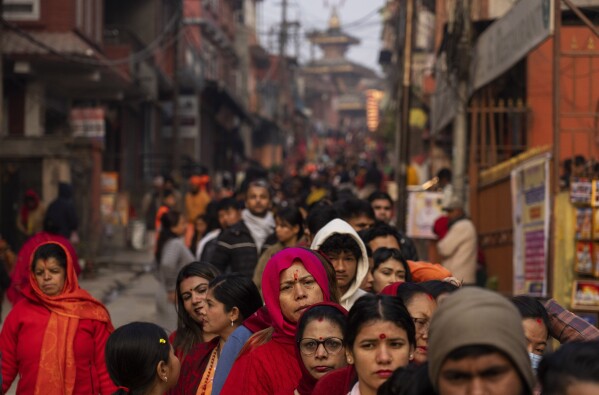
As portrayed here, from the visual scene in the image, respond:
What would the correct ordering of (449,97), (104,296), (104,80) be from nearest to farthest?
(104,296) < (449,97) < (104,80)

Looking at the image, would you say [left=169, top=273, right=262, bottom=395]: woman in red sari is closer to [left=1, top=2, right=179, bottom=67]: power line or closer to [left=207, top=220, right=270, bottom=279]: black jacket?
[left=207, top=220, right=270, bottom=279]: black jacket

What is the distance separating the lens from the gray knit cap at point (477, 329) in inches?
126

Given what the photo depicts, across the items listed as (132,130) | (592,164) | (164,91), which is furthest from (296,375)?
(164,91)

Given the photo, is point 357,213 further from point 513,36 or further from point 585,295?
point 513,36

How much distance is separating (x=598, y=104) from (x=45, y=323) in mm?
11814

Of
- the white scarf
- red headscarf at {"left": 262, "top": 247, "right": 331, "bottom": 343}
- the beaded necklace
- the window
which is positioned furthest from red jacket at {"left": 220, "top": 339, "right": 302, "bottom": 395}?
the window

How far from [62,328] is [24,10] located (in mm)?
19872

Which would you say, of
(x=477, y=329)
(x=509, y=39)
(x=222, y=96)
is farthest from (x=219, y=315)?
(x=222, y=96)

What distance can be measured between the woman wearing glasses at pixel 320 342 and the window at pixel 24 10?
22154mm

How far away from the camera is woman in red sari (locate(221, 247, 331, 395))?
5527 mm

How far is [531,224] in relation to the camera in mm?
14016

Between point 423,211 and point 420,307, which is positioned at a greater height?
point 423,211

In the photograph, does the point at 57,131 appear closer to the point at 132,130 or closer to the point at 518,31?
the point at 132,130

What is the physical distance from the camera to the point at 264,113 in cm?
7762
